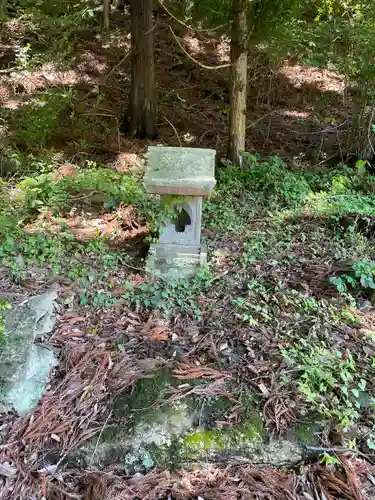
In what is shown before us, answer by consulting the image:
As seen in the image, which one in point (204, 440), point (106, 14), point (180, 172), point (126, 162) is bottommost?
point (204, 440)

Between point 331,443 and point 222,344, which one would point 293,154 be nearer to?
point 222,344

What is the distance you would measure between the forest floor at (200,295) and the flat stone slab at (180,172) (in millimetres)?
486

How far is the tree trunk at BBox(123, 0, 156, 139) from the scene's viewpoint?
6.25m

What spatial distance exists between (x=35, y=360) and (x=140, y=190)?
2.62 meters

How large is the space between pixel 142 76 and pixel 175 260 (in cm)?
354

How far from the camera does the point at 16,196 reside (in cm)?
Result: 484

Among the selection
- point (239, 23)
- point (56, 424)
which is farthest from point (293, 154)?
point (56, 424)

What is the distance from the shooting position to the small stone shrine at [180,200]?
3.66m

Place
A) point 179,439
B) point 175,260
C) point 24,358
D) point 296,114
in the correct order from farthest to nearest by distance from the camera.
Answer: point 296,114
point 175,260
point 24,358
point 179,439

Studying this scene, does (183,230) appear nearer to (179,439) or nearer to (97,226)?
(97,226)

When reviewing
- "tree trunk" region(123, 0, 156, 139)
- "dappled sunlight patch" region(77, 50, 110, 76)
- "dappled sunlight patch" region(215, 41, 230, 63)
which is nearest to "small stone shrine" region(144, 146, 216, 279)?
"tree trunk" region(123, 0, 156, 139)

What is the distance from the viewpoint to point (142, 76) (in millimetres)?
6477

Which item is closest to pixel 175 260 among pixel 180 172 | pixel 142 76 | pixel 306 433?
pixel 180 172

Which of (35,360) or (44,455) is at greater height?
(35,360)
